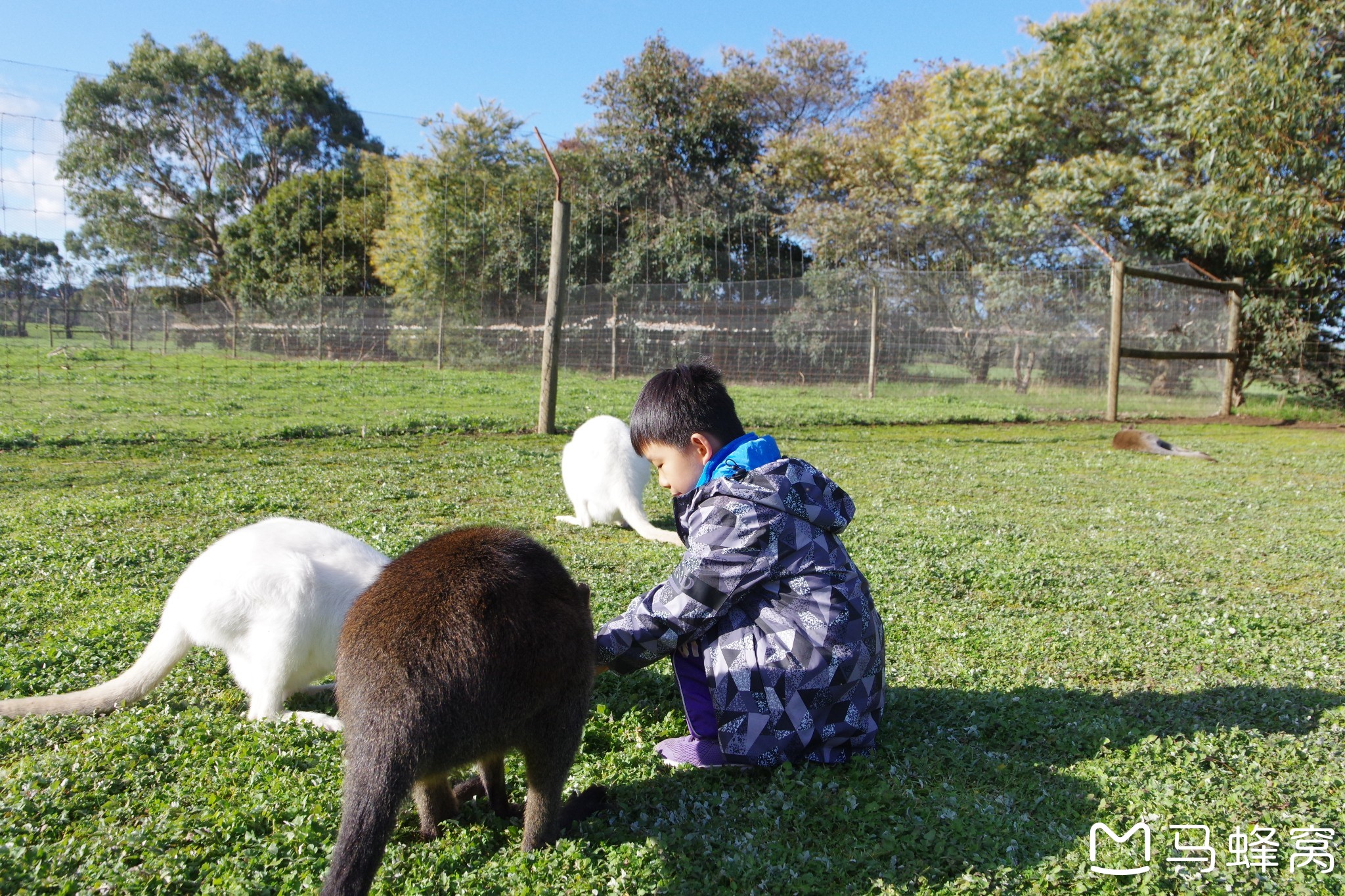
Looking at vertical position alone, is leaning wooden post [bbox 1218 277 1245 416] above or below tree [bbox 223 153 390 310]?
below

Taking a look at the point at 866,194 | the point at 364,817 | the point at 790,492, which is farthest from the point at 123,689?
the point at 866,194

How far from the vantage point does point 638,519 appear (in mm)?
5547

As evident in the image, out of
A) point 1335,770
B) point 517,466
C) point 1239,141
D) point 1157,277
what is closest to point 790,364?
point 1157,277

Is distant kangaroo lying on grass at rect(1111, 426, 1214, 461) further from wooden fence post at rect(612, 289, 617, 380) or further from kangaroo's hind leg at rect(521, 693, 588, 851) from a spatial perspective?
kangaroo's hind leg at rect(521, 693, 588, 851)

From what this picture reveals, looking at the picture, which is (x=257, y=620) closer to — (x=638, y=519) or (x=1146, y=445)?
(x=638, y=519)

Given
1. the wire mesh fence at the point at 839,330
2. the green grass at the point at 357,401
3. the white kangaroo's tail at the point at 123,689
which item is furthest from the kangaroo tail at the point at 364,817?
the wire mesh fence at the point at 839,330

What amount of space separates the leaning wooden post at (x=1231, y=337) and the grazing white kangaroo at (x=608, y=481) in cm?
1273

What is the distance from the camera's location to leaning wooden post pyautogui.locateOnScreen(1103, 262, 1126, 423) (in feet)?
42.1

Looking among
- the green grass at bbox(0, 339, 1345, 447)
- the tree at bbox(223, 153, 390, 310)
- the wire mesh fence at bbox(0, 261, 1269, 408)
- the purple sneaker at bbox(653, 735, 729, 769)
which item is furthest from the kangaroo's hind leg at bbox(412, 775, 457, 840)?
the wire mesh fence at bbox(0, 261, 1269, 408)

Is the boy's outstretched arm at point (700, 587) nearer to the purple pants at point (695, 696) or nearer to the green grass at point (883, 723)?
the purple pants at point (695, 696)

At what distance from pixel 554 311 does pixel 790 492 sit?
749 cm

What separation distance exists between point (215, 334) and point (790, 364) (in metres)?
11.2

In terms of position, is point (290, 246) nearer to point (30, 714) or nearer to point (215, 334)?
point (215, 334)

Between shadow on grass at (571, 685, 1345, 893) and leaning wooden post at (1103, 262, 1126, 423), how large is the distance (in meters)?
11.0
